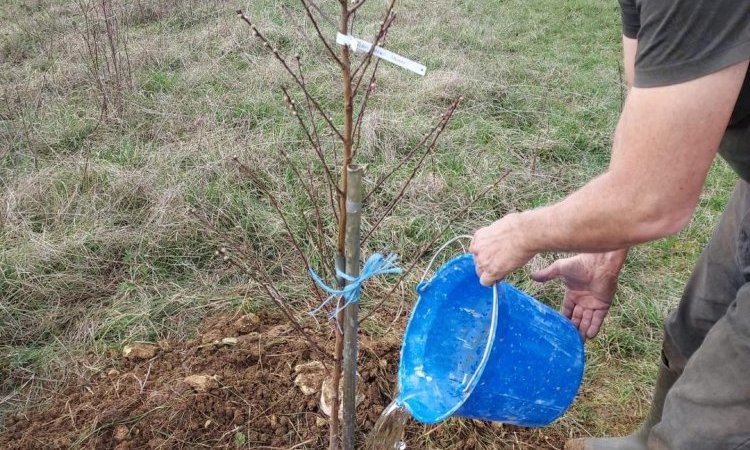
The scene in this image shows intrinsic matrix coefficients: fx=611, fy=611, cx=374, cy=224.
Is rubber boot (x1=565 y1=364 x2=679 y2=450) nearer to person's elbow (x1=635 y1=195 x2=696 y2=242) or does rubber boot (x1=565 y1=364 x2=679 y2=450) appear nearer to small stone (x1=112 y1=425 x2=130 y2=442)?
person's elbow (x1=635 y1=195 x2=696 y2=242)

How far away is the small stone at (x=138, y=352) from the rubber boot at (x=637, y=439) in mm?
1516

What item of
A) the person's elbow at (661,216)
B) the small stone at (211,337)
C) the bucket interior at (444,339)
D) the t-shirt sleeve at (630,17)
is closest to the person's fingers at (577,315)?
the bucket interior at (444,339)

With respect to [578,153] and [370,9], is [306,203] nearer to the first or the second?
[578,153]

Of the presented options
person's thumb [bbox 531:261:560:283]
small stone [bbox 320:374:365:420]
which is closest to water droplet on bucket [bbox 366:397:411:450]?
small stone [bbox 320:374:365:420]

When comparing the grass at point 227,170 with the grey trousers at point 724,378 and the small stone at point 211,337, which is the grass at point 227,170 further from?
the grey trousers at point 724,378

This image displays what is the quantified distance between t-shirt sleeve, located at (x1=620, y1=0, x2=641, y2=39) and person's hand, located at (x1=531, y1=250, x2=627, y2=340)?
23.8 inches

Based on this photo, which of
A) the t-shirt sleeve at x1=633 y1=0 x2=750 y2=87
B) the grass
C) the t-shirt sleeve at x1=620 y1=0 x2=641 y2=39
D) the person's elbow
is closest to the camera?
the t-shirt sleeve at x1=633 y1=0 x2=750 y2=87

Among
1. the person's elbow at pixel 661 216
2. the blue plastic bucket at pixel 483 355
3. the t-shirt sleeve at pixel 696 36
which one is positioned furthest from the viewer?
the blue plastic bucket at pixel 483 355

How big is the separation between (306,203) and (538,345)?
189 centimetres

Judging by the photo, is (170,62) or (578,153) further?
(170,62)

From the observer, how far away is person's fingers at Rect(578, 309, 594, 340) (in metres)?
1.79

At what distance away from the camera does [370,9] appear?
668 centimetres

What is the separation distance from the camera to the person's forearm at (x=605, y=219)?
1.13 meters

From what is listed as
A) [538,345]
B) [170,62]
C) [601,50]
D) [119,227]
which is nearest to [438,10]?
[601,50]
